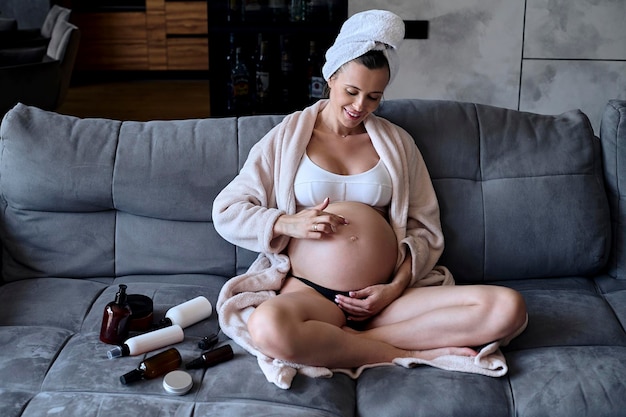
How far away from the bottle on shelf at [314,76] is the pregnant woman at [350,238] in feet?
4.49

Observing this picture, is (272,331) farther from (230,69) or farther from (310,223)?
(230,69)

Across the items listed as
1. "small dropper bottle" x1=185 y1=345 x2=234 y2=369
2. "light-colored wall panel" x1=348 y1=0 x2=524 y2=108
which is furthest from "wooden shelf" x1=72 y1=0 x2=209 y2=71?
"small dropper bottle" x1=185 y1=345 x2=234 y2=369

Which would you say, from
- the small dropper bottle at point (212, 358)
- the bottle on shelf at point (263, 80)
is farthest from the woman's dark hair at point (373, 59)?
the bottle on shelf at point (263, 80)

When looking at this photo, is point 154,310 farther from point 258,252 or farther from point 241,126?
point 241,126

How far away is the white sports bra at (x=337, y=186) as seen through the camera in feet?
6.91

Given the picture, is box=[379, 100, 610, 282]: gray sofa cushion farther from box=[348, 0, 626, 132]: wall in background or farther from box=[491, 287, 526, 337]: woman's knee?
box=[348, 0, 626, 132]: wall in background

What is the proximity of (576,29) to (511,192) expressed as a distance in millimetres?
1446

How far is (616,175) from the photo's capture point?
2336 millimetres

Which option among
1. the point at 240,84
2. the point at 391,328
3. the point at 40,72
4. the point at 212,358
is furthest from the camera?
the point at 40,72

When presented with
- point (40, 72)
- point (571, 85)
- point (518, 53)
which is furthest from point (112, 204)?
point (40, 72)

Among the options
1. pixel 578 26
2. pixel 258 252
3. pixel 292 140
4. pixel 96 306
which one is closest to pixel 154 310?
pixel 96 306

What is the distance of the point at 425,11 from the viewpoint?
346cm

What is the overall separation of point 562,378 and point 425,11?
209 cm

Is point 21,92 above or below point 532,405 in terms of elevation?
above
